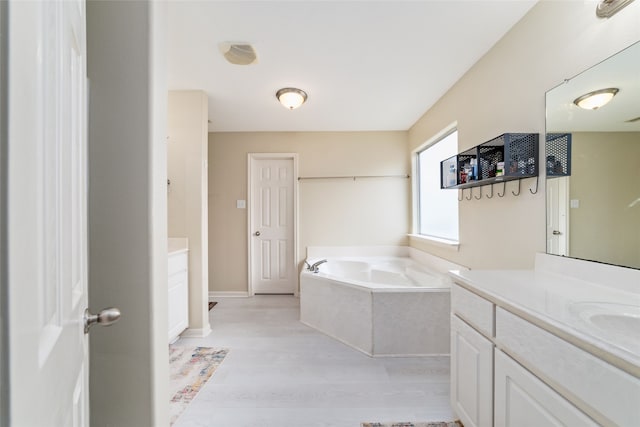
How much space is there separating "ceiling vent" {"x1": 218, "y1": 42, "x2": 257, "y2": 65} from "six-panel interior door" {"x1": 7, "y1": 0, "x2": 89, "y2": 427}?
5.03 ft

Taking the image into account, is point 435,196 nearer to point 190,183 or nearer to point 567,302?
point 567,302

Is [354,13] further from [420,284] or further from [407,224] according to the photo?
[407,224]

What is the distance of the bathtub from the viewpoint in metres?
2.25

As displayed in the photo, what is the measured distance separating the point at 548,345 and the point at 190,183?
2797 millimetres

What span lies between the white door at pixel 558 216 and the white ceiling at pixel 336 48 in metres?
1.07

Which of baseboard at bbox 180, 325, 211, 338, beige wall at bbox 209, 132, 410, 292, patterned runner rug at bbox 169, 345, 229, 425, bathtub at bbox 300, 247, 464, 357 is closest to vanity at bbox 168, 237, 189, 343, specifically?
baseboard at bbox 180, 325, 211, 338

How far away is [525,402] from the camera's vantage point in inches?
38.3

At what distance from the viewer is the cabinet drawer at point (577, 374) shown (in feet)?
2.20

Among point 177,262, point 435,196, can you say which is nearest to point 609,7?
point 435,196

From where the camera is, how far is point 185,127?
270 centimetres

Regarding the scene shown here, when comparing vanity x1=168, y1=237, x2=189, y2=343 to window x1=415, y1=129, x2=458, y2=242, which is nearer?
vanity x1=168, y1=237, x2=189, y2=343

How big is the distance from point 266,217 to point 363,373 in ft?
8.41

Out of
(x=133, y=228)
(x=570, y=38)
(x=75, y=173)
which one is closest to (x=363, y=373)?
(x=133, y=228)

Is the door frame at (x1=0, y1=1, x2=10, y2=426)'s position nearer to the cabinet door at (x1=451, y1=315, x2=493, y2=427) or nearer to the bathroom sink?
the bathroom sink
